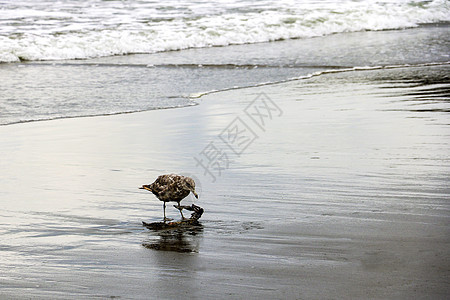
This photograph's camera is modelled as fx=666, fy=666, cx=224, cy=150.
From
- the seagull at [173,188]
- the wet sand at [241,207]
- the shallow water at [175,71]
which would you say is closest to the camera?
the wet sand at [241,207]

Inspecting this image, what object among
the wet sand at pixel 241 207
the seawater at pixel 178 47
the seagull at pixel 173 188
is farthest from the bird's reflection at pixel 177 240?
the seawater at pixel 178 47

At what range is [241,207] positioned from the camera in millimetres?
4633

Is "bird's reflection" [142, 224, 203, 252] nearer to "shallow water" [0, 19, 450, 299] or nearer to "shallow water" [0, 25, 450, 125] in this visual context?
"shallow water" [0, 19, 450, 299]

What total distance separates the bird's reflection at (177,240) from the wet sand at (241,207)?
0.5 inches

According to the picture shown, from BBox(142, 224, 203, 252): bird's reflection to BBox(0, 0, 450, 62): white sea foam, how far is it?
13583 millimetres

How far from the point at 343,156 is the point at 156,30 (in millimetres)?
15112

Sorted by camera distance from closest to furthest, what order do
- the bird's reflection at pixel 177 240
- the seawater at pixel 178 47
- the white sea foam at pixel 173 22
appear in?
the bird's reflection at pixel 177 240, the seawater at pixel 178 47, the white sea foam at pixel 173 22

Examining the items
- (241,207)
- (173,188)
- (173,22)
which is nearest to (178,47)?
(173,22)

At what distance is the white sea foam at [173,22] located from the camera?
18.2m

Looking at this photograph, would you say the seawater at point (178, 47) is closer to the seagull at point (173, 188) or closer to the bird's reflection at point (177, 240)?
the seagull at point (173, 188)

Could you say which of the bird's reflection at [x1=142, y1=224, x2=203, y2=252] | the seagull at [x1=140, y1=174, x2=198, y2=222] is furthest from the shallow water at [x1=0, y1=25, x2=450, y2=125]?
the bird's reflection at [x1=142, y1=224, x2=203, y2=252]

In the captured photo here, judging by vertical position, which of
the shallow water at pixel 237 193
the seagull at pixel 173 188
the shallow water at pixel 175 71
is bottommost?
the shallow water at pixel 175 71

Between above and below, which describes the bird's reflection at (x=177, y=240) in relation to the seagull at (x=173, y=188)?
below

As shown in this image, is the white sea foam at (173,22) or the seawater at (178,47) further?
the white sea foam at (173,22)
